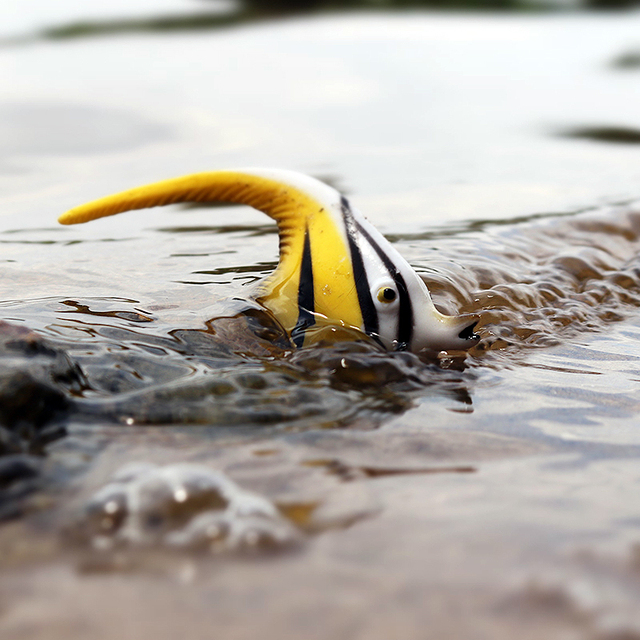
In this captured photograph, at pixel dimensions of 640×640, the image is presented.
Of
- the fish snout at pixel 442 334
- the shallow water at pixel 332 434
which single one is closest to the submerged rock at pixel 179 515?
the shallow water at pixel 332 434

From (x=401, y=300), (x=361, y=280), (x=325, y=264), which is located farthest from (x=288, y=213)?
(x=401, y=300)

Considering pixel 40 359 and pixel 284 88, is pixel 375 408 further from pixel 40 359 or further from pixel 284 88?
pixel 284 88

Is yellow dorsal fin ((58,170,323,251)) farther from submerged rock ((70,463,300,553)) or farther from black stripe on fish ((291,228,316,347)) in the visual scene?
submerged rock ((70,463,300,553))

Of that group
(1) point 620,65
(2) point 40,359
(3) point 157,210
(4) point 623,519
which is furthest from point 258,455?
(1) point 620,65

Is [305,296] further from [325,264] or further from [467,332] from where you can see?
[467,332]

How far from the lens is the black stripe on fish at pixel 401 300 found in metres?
2.24

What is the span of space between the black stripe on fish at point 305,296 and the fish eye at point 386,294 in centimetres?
21

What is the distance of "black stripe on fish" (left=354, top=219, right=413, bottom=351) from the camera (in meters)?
2.24

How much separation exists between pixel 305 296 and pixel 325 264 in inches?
5.0

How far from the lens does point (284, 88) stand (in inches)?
342

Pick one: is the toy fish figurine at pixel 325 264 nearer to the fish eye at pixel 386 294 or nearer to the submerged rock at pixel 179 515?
the fish eye at pixel 386 294

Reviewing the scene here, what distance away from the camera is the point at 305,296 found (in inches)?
92.0

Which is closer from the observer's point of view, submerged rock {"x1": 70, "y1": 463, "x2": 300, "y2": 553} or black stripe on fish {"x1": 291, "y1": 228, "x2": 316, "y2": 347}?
submerged rock {"x1": 70, "y1": 463, "x2": 300, "y2": 553}

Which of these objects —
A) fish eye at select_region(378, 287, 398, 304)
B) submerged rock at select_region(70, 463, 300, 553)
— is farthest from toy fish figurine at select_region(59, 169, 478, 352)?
submerged rock at select_region(70, 463, 300, 553)
